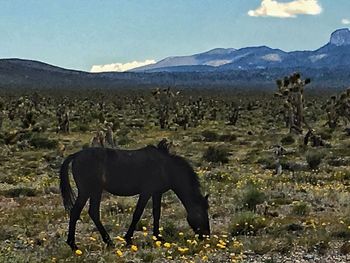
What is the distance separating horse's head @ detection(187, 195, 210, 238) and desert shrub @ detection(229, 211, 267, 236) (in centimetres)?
111

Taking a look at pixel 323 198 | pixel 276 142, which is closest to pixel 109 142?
pixel 276 142

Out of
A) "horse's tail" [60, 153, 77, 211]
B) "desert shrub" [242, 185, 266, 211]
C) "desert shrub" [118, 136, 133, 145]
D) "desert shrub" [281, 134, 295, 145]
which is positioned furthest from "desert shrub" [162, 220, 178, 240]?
"desert shrub" [281, 134, 295, 145]

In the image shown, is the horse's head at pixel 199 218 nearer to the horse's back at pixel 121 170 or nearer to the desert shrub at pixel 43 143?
the horse's back at pixel 121 170

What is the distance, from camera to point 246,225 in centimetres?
1141

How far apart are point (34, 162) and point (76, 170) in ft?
54.9

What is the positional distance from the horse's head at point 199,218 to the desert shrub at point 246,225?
1106 millimetres

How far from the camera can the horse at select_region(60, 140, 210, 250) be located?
9.91m

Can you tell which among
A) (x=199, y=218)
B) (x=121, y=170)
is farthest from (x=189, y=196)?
(x=121, y=170)

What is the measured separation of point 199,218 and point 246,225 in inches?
56.4

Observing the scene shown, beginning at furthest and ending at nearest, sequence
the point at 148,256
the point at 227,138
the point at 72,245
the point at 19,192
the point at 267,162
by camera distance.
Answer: the point at 227,138
the point at 267,162
the point at 19,192
the point at 72,245
the point at 148,256

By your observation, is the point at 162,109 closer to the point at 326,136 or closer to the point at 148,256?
the point at 326,136

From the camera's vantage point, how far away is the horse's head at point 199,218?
10367mm

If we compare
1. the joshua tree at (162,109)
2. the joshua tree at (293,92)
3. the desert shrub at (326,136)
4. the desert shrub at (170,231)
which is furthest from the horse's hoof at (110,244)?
the joshua tree at (162,109)

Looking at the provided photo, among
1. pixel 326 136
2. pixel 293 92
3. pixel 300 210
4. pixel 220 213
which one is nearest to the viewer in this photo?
pixel 300 210
